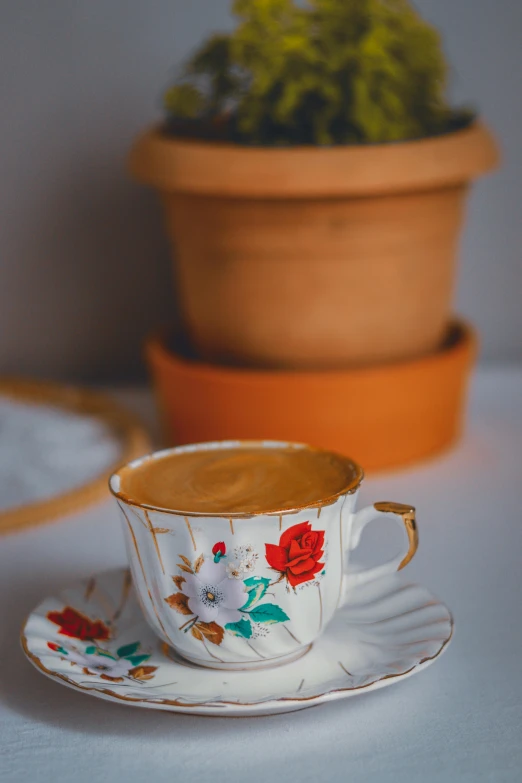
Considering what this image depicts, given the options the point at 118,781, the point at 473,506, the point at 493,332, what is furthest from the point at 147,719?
the point at 493,332

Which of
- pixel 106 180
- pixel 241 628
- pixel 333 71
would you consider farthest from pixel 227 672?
pixel 106 180

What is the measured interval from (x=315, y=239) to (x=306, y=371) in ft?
0.32

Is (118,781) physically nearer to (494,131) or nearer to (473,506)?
(473,506)

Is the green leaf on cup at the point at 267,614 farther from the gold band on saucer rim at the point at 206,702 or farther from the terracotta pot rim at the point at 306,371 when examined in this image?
the terracotta pot rim at the point at 306,371

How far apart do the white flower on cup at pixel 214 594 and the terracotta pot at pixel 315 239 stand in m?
0.30

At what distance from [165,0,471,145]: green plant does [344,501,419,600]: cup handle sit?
31cm

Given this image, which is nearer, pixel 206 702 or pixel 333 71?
pixel 206 702

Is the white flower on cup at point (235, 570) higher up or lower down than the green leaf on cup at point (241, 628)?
higher up

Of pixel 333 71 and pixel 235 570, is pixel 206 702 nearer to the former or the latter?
pixel 235 570

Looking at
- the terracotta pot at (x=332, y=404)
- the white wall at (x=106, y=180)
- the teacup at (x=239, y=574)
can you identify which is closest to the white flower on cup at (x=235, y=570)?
the teacup at (x=239, y=574)

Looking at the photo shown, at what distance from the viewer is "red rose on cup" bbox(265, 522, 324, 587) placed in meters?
0.37

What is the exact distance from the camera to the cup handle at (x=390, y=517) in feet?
1.29

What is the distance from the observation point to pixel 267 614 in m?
0.38

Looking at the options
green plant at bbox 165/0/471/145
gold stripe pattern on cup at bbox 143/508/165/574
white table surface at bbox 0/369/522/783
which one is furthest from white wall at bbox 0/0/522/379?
gold stripe pattern on cup at bbox 143/508/165/574
